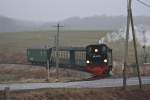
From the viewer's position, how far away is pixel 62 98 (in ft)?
90.7

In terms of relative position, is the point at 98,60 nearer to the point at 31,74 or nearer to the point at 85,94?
the point at 31,74

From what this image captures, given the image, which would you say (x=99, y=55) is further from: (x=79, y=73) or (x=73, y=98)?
(x=73, y=98)

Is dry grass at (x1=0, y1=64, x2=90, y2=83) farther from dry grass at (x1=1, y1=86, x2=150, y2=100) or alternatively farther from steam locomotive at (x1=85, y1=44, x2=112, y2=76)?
dry grass at (x1=1, y1=86, x2=150, y2=100)

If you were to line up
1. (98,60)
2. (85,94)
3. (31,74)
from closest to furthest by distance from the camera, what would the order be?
(85,94), (98,60), (31,74)

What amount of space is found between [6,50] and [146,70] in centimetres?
6254

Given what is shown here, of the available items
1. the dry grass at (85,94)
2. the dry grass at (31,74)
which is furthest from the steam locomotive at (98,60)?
the dry grass at (85,94)

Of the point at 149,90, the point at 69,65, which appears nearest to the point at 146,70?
the point at 69,65

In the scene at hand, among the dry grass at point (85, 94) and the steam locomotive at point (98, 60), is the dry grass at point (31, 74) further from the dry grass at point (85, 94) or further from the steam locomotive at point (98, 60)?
the dry grass at point (85, 94)

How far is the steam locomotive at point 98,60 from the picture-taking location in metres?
46.4

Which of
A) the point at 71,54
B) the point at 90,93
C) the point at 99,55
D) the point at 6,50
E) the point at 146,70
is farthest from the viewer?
the point at 6,50

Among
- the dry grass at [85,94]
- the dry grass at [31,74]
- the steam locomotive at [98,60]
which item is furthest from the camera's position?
the dry grass at [31,74]

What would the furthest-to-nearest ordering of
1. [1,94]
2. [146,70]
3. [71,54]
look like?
1. [146,70]
2. [71,54]
3. [1,94]

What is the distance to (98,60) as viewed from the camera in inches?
1836

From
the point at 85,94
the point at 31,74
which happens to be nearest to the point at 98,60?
the point at 31,74
